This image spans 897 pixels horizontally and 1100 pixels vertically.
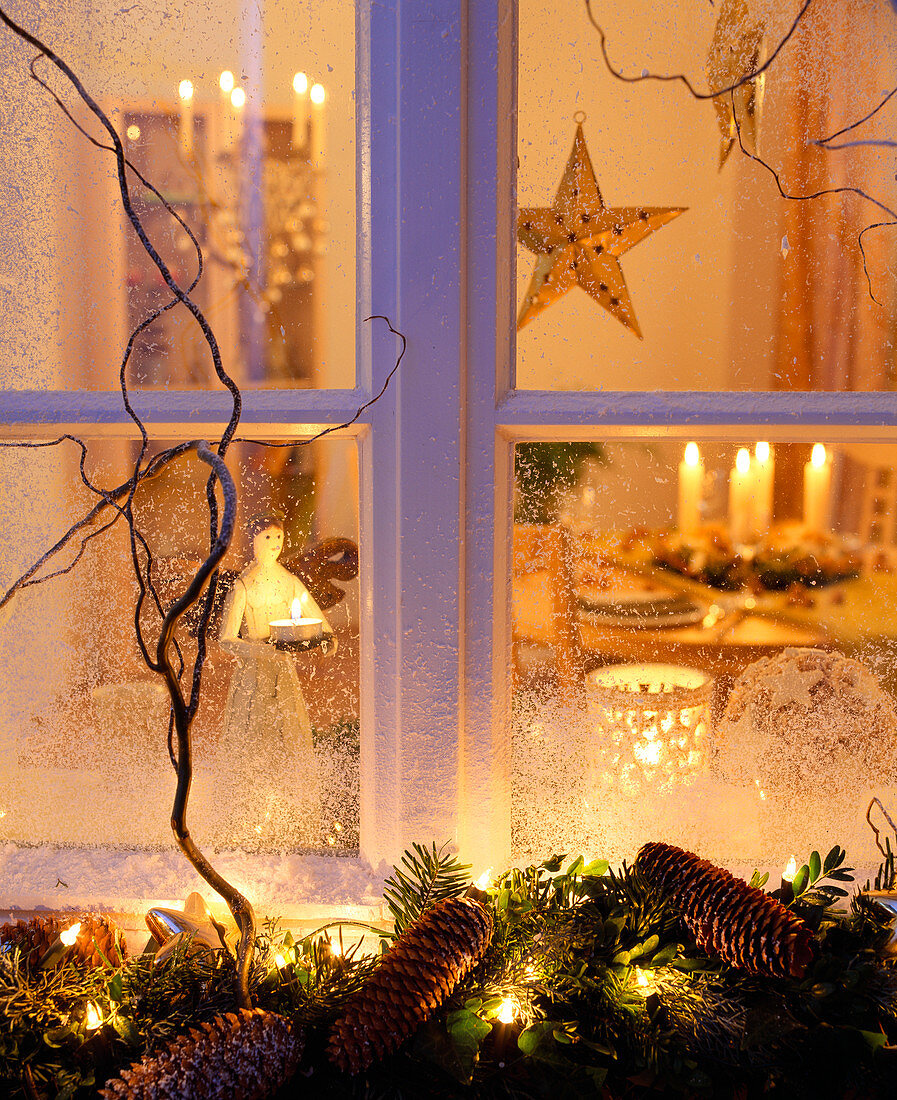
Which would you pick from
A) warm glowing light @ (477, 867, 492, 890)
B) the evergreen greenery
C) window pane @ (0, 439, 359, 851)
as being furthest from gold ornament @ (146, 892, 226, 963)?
warm glowing light @ (477, 867, 492, 890)

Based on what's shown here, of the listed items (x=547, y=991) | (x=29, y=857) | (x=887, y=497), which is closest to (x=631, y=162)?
(x=887, y=497)

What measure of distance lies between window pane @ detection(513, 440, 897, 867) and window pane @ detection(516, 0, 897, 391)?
0.08m

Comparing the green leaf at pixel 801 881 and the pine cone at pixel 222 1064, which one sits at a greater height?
the green leaf at pixel 801 881

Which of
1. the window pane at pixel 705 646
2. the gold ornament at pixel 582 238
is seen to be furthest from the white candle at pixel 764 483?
the gold ornament at pixel 582 238

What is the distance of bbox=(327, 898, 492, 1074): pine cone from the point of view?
1.72ft

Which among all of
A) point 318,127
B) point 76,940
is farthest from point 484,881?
point 318,127

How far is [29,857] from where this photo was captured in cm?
75

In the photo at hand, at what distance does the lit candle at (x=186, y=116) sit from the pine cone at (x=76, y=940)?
0.70m

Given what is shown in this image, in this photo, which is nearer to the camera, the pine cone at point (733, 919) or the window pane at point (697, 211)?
the pine cone at point (733, 919)

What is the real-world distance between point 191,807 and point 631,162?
2.47 feet

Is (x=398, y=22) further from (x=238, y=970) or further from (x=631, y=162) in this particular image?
(x=238, y=970)

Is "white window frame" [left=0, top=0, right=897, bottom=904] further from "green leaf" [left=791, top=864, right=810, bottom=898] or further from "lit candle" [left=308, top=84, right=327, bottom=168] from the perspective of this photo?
"green leaf" [left=791, top=864, right=810, bottom=898]

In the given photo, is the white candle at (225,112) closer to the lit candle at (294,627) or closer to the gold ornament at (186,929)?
the lit candle at (294,627)

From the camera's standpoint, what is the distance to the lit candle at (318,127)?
685 millimetres
